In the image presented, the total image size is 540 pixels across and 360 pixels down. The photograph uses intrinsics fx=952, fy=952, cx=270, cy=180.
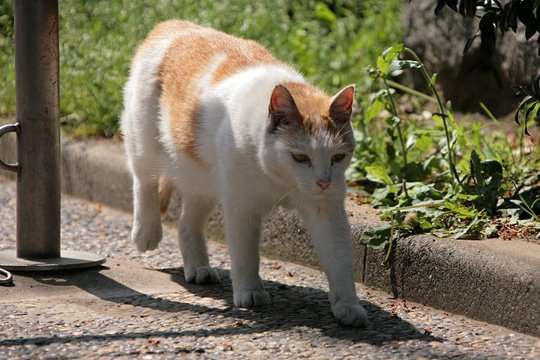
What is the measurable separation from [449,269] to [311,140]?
817 millimetres

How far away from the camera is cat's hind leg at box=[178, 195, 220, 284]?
446cm

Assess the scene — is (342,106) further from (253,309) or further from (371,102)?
(371,102)

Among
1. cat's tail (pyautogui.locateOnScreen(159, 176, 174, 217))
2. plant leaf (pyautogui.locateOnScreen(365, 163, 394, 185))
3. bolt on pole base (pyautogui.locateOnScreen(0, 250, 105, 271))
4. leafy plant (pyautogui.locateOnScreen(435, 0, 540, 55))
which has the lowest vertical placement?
bolt on pole base (pyautogui.locateOnScreen(0, 250, 105, 271))

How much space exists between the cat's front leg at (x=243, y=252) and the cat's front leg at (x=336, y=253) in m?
0.25

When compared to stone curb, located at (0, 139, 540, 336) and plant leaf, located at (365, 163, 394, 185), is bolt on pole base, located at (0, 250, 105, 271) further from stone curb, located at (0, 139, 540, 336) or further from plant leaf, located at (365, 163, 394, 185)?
plant leaf, located at (365, 163, 394, 185)

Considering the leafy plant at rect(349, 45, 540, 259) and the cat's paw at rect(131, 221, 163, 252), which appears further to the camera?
the cat's paw at rect(131, 221, 163, 252)

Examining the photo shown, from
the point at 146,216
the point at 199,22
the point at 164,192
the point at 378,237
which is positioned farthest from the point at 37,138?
the point at 199,22

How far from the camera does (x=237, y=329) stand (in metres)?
3.66

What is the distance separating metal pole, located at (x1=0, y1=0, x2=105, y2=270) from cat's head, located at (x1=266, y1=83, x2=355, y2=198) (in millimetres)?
1222

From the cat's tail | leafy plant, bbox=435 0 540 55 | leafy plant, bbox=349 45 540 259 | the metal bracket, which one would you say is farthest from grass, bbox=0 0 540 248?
the metal bracket

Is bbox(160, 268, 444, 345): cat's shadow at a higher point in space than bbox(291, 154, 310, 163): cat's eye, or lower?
lower

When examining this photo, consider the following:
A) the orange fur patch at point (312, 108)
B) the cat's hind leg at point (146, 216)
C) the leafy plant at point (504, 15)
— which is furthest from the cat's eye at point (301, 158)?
the cat's hind leg at point (146, 216)

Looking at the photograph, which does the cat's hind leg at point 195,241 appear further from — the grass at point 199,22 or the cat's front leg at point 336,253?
the grass at point 199,22

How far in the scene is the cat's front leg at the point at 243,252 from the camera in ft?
13.0
